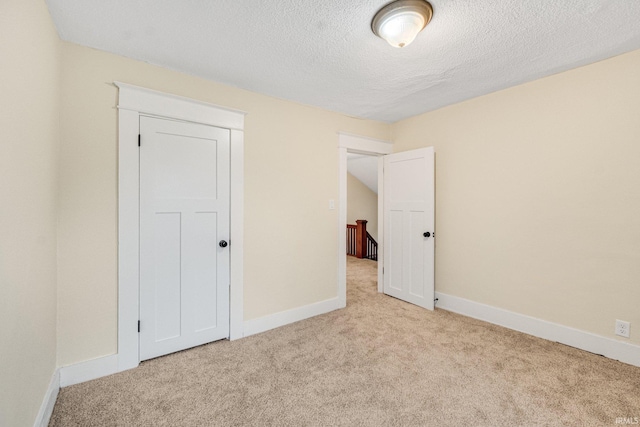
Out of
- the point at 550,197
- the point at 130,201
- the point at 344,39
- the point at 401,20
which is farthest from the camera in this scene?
the point at 550,197

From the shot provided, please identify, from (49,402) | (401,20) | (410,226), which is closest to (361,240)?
(410,226)

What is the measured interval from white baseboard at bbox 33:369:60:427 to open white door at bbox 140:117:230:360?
1.59 feet

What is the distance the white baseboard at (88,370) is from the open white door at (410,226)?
3.01 m

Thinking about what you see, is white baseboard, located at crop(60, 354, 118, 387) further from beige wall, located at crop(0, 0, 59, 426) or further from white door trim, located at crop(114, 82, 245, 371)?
beige wall, located at crop(0, 0, 59, 426)

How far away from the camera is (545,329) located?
8.10 ft

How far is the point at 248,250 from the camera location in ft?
8.59

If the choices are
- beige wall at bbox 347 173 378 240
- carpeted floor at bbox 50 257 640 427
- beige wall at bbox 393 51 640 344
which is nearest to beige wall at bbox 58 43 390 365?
carpeted floor at bbox 50 257 640 427

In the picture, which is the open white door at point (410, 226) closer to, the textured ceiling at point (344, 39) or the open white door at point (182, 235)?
the textured ceiling at point (344, 39)

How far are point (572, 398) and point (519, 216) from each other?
151cm

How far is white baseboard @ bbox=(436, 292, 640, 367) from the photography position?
2.09 meters

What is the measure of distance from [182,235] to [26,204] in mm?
1038

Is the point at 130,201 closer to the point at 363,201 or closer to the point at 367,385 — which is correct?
the point at 367,385

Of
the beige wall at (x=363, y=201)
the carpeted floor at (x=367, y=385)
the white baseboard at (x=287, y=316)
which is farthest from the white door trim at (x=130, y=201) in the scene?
the beige wall at (x=363, y=201)

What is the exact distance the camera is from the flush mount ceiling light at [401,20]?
1487mm
